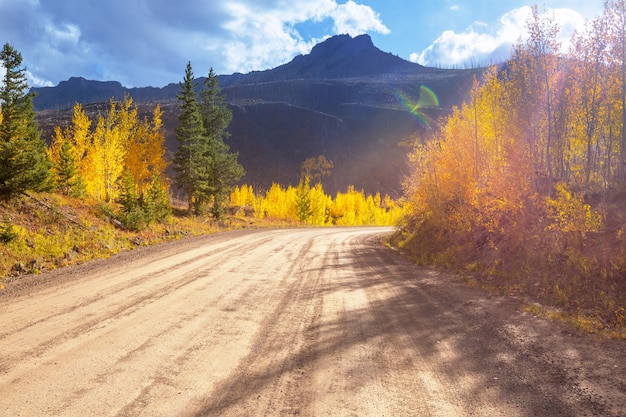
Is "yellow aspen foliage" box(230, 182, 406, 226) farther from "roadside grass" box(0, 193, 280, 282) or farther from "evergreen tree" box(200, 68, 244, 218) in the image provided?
"roadside grass" box(0, 193, 280, 282)

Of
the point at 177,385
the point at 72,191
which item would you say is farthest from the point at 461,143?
the point at 72,191

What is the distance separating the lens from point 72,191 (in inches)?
865

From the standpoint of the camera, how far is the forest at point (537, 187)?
346 inches

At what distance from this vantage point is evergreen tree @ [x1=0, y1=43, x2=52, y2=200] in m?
15.4

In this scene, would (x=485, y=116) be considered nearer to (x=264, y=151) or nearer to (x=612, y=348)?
(x=612, y=348)

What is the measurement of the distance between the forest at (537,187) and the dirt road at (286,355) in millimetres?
2329

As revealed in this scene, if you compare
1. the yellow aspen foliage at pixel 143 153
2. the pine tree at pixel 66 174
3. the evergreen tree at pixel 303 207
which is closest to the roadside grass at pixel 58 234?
the pine tree at pixel 66 174

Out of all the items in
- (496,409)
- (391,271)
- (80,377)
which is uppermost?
(80,377)

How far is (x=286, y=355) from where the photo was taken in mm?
4637

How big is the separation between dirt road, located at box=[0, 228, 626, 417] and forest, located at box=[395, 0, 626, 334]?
233 centimetres

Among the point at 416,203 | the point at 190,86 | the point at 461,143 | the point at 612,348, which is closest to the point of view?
the point at 612,348

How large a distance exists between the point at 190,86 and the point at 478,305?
3215 cm

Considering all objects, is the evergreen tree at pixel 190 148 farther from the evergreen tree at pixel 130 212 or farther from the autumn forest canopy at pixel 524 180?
the evergreen tree at pixel 130 212

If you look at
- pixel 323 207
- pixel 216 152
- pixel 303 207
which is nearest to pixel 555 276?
pixel 216 152
